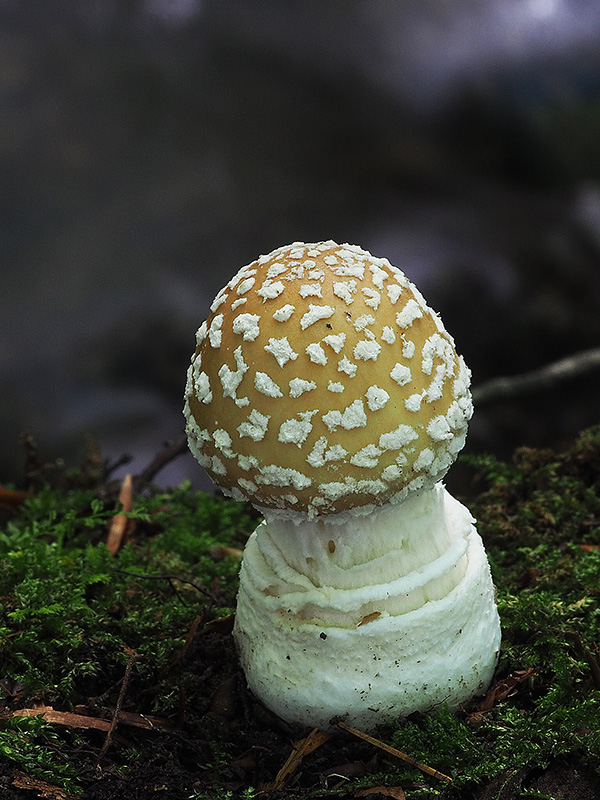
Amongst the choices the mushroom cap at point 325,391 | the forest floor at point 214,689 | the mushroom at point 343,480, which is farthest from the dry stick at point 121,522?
the mushroom cap at point 325,391

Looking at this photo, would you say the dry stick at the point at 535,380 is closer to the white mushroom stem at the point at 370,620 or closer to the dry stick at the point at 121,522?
the dry stick at the point at 121,522

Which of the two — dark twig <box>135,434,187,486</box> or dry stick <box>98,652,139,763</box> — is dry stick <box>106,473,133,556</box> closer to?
dark twig <box>135,434,187,486</box>

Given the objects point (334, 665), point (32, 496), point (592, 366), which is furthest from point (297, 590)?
point (592, 366)

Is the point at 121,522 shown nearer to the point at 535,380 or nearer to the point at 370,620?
the point at 370,620

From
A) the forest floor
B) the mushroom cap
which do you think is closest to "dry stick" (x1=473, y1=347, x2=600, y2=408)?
the forest floor

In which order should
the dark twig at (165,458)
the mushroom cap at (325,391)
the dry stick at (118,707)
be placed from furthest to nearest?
the dark twig at (165,458), the dry stick at (118,707), the mushroom cap at (325,391)

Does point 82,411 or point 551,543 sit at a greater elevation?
point 551,543

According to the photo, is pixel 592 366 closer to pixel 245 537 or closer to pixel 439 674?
pixel 245 537
